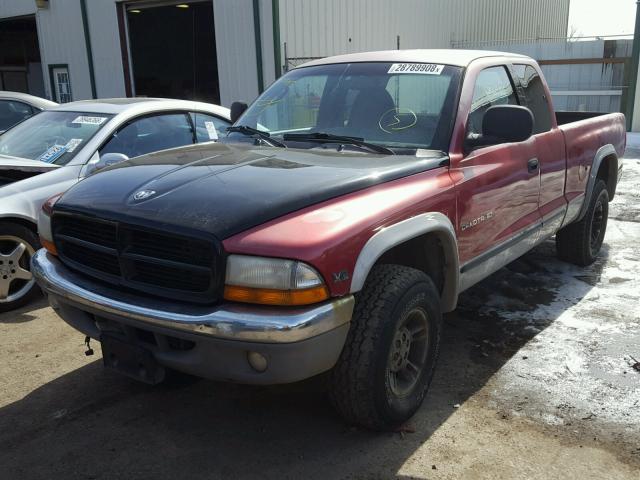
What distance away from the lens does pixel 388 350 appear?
2.81 metres

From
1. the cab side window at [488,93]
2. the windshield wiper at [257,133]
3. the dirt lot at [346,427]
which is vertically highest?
the cab side window at [488,93]

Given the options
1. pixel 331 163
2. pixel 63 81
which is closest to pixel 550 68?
pixel 63 81

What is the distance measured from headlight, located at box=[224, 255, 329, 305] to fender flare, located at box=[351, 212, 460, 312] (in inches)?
9.4

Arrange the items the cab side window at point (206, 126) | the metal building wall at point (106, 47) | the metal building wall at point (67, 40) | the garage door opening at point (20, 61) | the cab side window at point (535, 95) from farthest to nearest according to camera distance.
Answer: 1. the garage door opening at point (20, 61)
2. the metal building wall at point (67, 40)
3. the metal building wall at point (106, 47)
4. the cab side window at point (206, 126)
5. the cab side window at point (535, 95)

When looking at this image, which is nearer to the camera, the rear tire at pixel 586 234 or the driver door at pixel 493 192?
the driver door at pixel 493 192

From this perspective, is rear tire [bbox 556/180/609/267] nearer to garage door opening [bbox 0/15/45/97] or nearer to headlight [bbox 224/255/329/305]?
headlight [bbox 224/255/329/305]

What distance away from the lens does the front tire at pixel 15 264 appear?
4766 mm

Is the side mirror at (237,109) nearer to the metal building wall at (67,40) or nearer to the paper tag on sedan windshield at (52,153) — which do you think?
the paper tag on sedan windshield at (52,153)

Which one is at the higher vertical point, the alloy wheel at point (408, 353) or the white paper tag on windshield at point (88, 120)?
the white paper tag on windshield at point (88, 120)

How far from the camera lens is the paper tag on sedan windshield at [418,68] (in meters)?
3.79

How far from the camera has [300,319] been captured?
2.43 m

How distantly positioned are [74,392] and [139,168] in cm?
141

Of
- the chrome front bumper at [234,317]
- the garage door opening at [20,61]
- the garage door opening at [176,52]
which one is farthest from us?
the garage door opening at [20,61]

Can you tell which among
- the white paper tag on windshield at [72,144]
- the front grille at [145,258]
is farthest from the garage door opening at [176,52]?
the front grille at [145,258]
